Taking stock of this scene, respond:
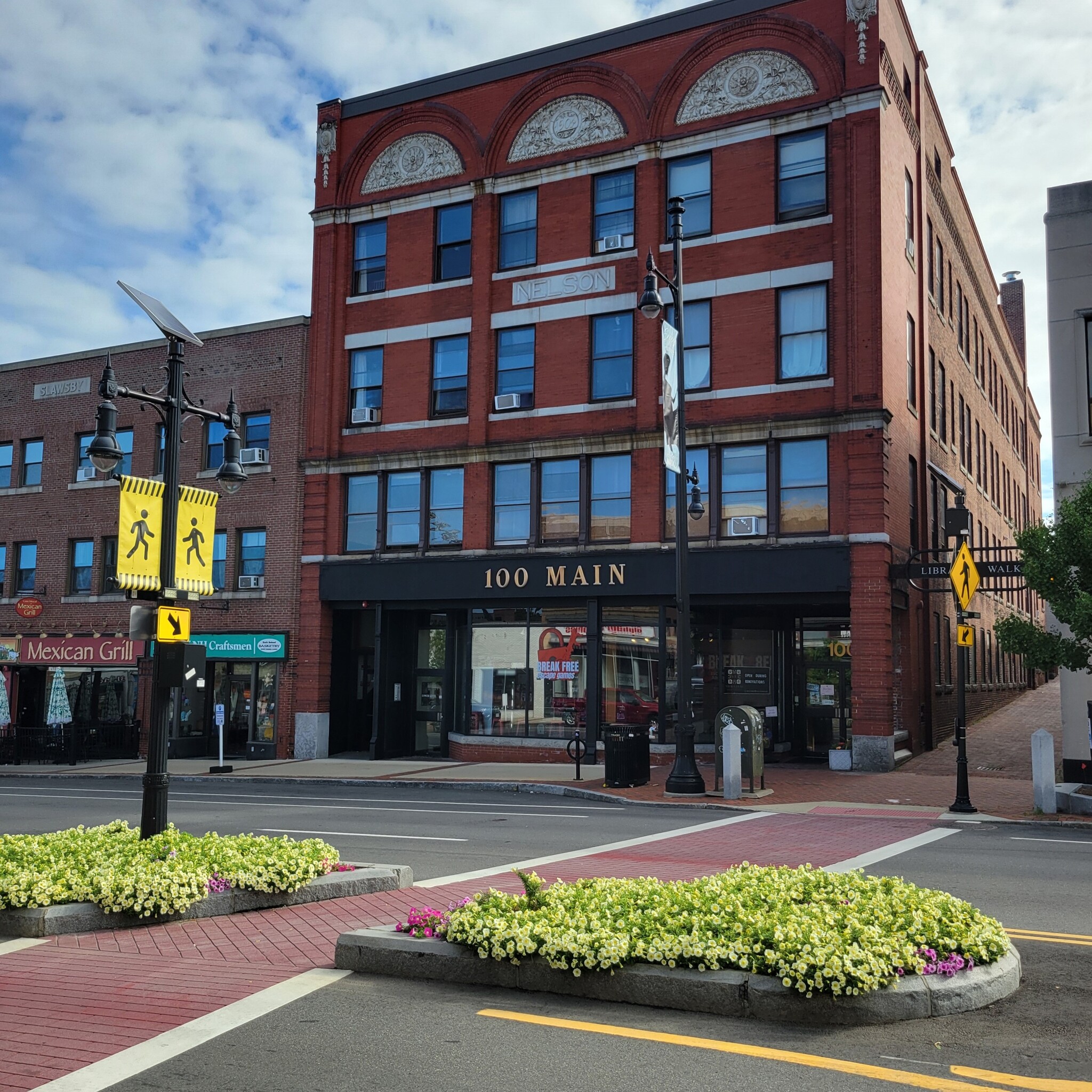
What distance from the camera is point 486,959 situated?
21.6ft

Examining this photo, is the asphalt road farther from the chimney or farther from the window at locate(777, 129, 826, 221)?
the chimney

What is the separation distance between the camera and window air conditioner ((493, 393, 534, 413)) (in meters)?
26.4

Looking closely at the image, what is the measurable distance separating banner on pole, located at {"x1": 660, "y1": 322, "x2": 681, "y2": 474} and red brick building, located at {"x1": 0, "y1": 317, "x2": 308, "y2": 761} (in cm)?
1287

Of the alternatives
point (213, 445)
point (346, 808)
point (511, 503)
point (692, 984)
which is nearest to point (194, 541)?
point (692, 984)

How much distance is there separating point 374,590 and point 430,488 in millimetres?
2922

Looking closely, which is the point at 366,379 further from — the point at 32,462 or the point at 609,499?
the point at 32,462

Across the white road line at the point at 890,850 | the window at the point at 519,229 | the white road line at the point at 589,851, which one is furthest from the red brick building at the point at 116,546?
the white road line at the point at 890,850

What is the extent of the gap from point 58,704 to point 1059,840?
23.9 m

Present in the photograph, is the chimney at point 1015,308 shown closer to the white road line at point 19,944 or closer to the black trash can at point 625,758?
the black trash can at point 625,758

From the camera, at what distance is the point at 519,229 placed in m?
27.3

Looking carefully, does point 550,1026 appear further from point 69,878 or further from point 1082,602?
point 1082,602

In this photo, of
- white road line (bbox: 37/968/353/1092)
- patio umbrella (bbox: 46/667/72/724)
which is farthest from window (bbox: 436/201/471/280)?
white road line (bbox: 37/968/353/1092)

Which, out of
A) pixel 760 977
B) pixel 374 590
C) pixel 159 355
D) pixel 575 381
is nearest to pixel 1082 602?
pixel 760 977

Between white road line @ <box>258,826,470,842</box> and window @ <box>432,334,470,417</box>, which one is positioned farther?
window @ <box>432,334,470,417</box>
